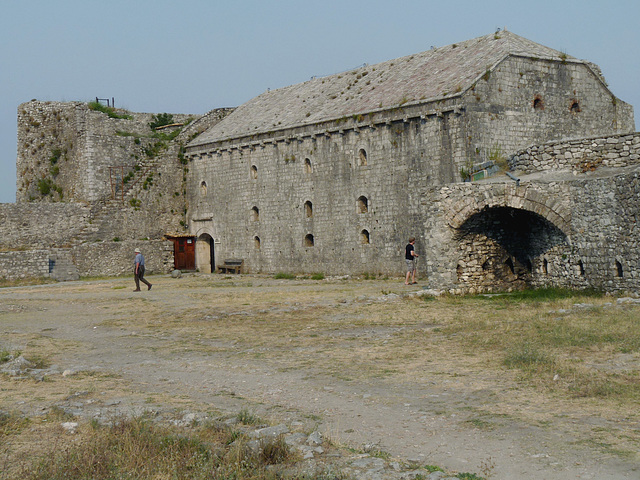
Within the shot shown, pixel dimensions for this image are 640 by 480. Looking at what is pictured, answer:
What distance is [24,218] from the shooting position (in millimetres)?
34781

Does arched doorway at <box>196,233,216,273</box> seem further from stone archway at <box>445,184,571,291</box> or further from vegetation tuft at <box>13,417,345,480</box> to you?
vegetation tuft at <box>13,417,345,480</box>

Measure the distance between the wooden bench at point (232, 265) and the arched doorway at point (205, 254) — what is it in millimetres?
1630

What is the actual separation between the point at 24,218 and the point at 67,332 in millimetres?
21219

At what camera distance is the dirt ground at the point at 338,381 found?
6570mm

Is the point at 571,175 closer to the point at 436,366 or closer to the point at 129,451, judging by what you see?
the point at 436,366

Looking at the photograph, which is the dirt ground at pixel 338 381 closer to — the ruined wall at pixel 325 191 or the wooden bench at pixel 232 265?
the ruined wall at pixel 325 191

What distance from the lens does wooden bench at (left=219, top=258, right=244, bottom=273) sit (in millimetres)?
36312

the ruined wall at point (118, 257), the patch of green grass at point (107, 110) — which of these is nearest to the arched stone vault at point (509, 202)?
the ruined wall at point (118, 257)

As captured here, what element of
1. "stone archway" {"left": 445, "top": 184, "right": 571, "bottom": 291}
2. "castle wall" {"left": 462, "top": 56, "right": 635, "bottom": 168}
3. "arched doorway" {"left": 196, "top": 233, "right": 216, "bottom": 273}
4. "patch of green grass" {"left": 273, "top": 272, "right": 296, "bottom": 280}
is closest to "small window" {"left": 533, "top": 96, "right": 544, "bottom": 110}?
"castle wall" {"left": 462, "top": 56, "right": 635, "bottom": 168}

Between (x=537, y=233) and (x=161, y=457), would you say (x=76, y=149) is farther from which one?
(x=161, y=457)

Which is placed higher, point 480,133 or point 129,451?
point 480,133

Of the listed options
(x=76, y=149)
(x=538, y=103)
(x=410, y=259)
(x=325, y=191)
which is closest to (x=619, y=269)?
(x=410, y=259)

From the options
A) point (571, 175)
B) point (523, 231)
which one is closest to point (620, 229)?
point (571, 175)

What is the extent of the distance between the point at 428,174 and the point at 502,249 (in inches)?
296
